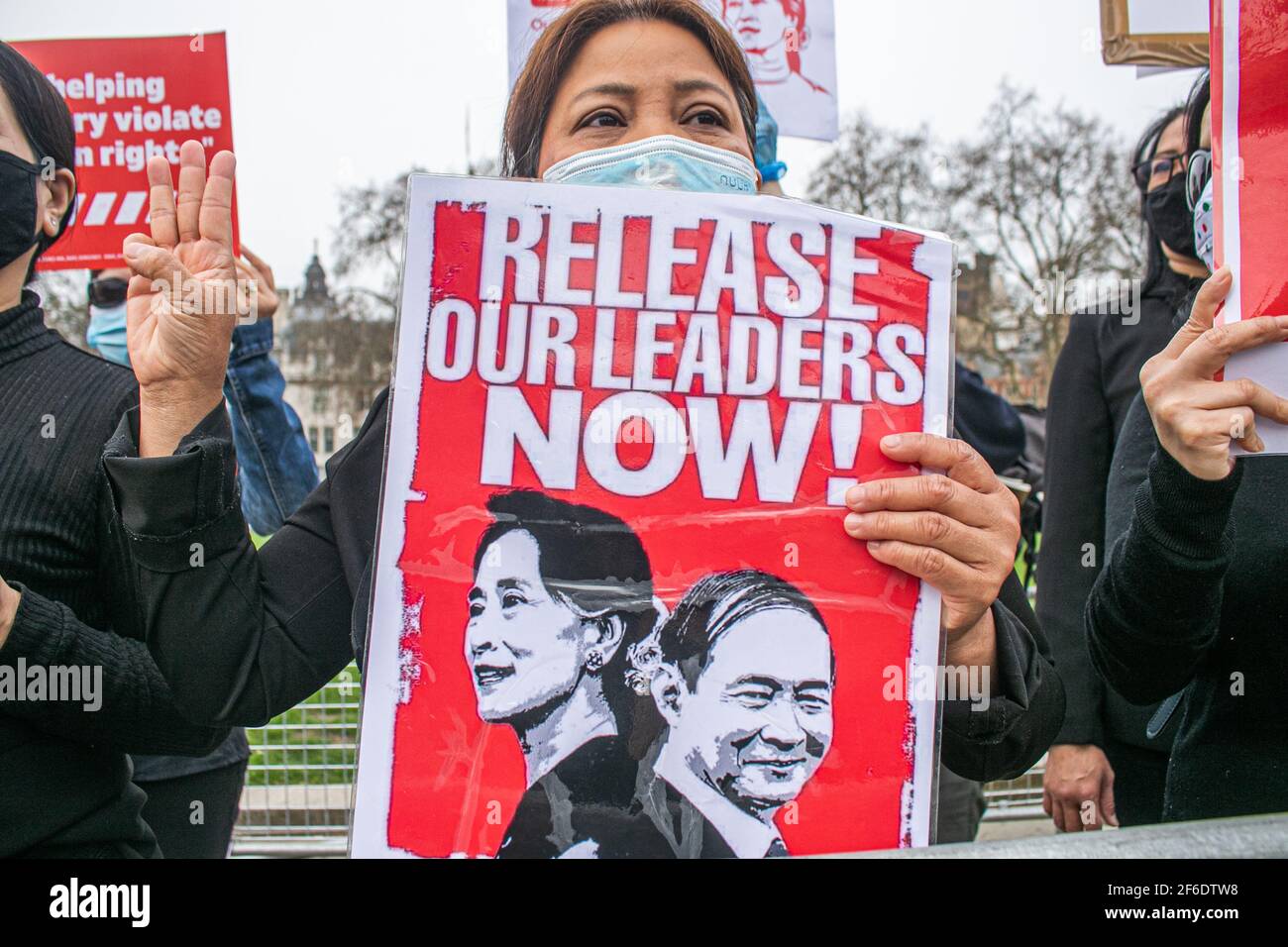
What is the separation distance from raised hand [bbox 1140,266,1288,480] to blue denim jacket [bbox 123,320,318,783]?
6.54 ft

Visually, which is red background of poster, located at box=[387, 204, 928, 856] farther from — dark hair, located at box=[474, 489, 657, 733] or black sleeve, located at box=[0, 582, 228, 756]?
black sleeve, located at box=[0, 582, 228, 756]

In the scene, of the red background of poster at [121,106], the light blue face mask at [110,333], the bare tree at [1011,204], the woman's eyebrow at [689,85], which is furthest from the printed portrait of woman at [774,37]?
the bare tree at [1011,204]

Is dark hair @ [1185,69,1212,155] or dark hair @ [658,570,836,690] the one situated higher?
dark hair @ [1185,69,1212,155]

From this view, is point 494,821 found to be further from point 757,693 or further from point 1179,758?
point 1179,758

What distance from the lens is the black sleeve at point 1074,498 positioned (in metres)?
2.75

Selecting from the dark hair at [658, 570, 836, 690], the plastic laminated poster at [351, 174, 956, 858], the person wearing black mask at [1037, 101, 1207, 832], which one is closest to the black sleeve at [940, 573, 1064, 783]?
the plastic laminated poster at [351, 174, 956, 858]

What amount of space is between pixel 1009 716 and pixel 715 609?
17.6 inches

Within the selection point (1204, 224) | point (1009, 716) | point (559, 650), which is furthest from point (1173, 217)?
point (559, 650)

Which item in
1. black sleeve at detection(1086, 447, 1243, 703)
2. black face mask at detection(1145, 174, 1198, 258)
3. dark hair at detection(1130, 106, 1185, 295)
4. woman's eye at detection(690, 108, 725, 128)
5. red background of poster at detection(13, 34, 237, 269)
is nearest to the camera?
black sleeve at detection(1086, 447, 1243, 703)

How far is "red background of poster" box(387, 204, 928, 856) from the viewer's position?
51.6 inches

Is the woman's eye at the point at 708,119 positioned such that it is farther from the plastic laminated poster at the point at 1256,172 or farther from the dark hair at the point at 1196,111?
the dark hair at the point at 1196,111

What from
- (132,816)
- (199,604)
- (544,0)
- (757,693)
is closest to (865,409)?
(757,693)

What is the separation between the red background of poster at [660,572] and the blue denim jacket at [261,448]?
4.79 feet

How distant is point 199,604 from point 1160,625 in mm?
1398
